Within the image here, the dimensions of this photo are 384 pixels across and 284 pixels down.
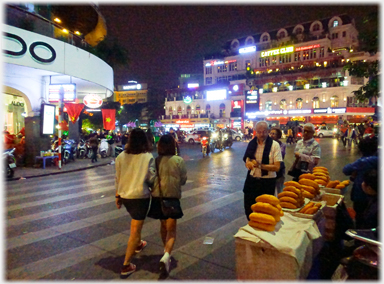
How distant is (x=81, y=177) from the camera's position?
440 inches

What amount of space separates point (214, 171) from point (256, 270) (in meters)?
9.08

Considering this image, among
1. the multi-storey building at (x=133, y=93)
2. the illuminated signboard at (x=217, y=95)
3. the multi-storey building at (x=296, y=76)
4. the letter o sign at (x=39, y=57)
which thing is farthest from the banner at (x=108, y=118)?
the multi-storey building at (x=133, y=93)

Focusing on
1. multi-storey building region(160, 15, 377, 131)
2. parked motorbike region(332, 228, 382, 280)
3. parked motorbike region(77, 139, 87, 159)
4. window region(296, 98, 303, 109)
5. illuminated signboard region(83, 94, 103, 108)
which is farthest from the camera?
window region(296, 98, 303, 109)

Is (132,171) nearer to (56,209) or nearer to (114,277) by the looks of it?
(114,277)

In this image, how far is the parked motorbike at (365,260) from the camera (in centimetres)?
246

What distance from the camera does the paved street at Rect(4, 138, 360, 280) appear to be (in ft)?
12.0

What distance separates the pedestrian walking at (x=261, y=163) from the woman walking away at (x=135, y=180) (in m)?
1.67

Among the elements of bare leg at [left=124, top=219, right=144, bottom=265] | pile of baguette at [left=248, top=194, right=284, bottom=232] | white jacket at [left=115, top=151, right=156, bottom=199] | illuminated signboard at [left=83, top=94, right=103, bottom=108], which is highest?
illuminated signboard at [left=83, top=94, right=103, bottom=108]

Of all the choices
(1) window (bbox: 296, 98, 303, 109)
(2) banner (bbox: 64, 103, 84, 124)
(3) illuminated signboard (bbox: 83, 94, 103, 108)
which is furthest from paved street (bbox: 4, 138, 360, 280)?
(1) window (bbox: 296, 98, 303, 109)

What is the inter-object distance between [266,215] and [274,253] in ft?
1.38

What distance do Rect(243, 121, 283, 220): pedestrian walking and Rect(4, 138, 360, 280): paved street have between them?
102 centimetres

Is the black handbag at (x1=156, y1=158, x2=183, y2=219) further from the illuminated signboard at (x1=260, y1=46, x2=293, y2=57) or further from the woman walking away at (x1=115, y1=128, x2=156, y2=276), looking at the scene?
the illuminated signboard at (x1=260, y1=46, x2=293, y2=57)

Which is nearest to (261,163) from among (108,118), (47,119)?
(47,119)

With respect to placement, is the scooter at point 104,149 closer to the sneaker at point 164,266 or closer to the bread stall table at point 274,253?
the sneaker at point 164,266
